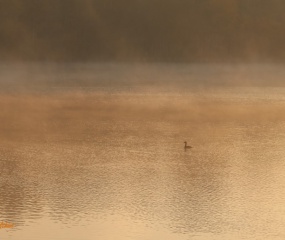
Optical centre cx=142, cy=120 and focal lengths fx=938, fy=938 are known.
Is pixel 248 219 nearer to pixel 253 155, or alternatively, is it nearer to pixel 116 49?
pixel 253 155

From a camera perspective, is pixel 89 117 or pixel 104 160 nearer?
pixel 104 160

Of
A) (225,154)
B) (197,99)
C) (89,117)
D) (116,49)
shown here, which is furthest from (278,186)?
(116,49)

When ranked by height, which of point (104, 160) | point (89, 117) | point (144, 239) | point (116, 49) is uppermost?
point (116, 49)

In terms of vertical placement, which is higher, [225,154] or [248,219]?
[225,154]

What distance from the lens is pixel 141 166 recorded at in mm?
11805

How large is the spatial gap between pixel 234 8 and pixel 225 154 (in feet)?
94.5

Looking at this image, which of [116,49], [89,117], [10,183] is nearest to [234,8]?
[116,49]

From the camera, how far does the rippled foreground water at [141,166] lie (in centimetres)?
880

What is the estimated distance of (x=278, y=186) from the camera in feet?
34.8

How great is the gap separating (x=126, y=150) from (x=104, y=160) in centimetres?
90

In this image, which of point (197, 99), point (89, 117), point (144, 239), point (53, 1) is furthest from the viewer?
point (53, 1)

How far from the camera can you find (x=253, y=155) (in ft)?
42.2

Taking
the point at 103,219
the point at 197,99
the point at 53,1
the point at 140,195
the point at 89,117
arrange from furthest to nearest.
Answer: the point at 53,1 < the point at 197,99 < the point at 89,117 < the point at 140,195 < the point at 103,219

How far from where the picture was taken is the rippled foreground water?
8.80 meters
